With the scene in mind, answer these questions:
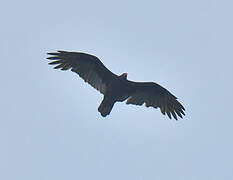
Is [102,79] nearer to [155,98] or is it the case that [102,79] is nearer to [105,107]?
[105,107]

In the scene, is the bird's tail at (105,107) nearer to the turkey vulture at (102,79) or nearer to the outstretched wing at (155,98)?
the turkey vulture at (102,79)

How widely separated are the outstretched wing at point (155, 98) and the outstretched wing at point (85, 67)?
945mm

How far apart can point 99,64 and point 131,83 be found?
4.17ft

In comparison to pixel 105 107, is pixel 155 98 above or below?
above

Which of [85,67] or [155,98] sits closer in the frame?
[85,67]

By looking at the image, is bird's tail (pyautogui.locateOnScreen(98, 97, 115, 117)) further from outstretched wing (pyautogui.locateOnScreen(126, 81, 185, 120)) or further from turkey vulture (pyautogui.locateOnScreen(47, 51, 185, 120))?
outstretched wing (pyautogui.locateOnScreen(126, 81, 185, 120))

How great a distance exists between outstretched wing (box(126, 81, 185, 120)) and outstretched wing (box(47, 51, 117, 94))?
0.95 meters

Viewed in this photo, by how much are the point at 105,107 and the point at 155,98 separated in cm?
229

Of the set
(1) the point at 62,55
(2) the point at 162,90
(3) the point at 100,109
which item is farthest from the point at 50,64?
(2) the point at 162,90

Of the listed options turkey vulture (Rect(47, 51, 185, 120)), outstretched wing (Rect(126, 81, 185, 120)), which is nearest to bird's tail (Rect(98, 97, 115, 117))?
turkey vulture (Rect(47, 51, 185, 120))

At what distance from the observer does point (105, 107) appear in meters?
24.4

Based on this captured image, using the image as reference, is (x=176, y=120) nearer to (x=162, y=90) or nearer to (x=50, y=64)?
(x=162, y=90)

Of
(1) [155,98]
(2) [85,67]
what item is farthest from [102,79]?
(1) [155,98]

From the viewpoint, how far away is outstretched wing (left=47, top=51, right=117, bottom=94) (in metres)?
24.7
